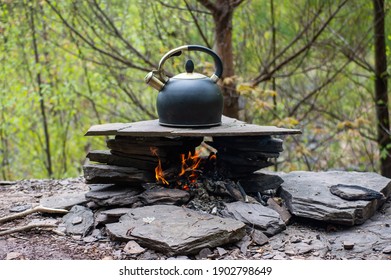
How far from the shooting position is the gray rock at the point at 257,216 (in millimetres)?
3256

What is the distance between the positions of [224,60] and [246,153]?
2.29m

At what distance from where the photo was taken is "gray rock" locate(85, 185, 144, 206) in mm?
3555

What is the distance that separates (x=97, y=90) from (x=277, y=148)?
5.21 metres

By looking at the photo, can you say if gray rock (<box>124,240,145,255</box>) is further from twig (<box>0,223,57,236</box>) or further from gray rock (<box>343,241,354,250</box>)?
gray rock (<box>343,241,354,250</box>)

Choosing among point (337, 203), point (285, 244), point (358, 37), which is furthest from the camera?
point (358, 37)

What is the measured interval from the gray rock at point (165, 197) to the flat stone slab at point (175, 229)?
0.44 ft

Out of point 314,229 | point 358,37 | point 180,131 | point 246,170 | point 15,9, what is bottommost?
point 314,229

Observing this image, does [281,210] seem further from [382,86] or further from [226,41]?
[382,86]

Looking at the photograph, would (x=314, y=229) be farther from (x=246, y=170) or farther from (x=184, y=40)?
(x=184, y=40)

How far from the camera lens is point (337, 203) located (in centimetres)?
340

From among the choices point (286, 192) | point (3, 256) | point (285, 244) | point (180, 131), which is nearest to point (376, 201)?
point (286, 192)

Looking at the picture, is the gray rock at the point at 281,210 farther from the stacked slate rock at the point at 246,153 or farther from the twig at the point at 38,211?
the twig at the point at 38,211

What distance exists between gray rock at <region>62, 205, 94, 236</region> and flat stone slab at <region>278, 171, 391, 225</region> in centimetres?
149
